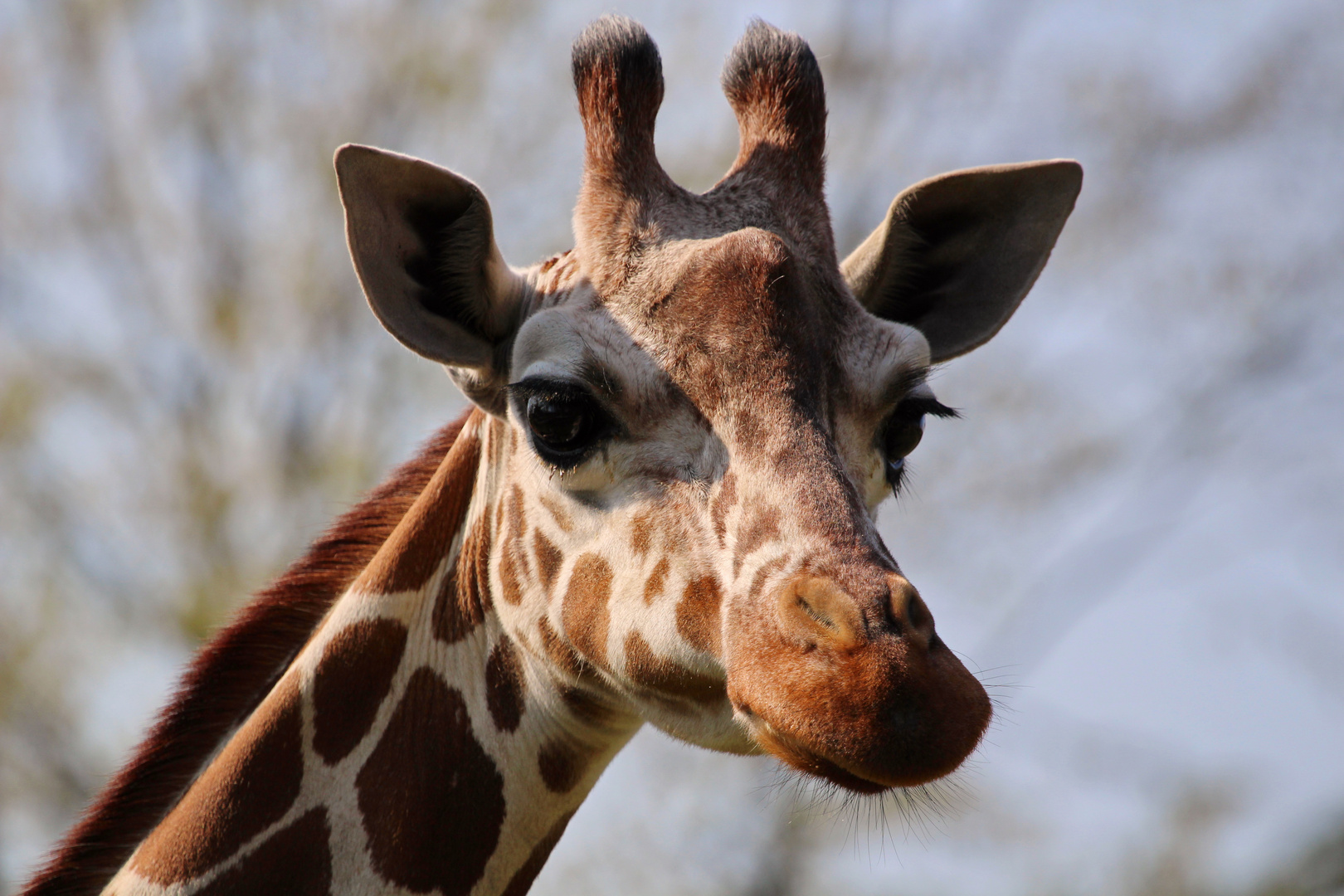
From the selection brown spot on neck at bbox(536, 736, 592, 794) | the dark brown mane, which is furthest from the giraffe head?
the dark brown mane

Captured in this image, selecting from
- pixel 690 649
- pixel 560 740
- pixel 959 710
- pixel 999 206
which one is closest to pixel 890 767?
pixel 959 710

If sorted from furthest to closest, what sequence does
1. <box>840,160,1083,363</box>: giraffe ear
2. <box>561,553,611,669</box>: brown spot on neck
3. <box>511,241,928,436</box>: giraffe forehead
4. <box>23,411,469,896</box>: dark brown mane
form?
<box>840,160,1083,363</box>: giraffe ear → <box>23,411,469,896</box>: dark brown mane → <box>561,553,611,669</box>: brown spot on neck → <box>511,241,928,436</box>: giraffe forehead

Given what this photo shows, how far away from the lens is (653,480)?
348 centimetres

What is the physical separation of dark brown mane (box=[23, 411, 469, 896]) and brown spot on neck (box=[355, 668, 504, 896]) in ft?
2.31

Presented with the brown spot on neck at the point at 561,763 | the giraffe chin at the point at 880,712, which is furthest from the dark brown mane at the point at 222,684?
the giraffe chin at the point at 880,712

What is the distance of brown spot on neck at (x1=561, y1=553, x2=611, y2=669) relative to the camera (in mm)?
3545

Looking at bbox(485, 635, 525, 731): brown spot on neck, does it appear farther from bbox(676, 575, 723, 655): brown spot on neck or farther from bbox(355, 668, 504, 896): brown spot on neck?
bbox(676, 575, 723, 655): brown spot on neck

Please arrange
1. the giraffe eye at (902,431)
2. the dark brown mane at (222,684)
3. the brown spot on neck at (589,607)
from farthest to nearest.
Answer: the dark brown mane at (222,684), the giraffe eye at (902,431), the brown spot on neck at (589,607)

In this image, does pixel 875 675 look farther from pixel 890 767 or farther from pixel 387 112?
pixel 387 112

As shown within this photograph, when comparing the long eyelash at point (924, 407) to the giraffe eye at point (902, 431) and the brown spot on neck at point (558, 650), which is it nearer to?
the giraffe eye at point (902, 431)

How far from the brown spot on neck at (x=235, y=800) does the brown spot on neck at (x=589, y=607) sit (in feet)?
3.45

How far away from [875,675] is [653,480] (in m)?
1.02

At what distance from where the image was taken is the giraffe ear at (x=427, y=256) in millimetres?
3705

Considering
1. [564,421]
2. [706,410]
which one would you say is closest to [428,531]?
[564,421]
